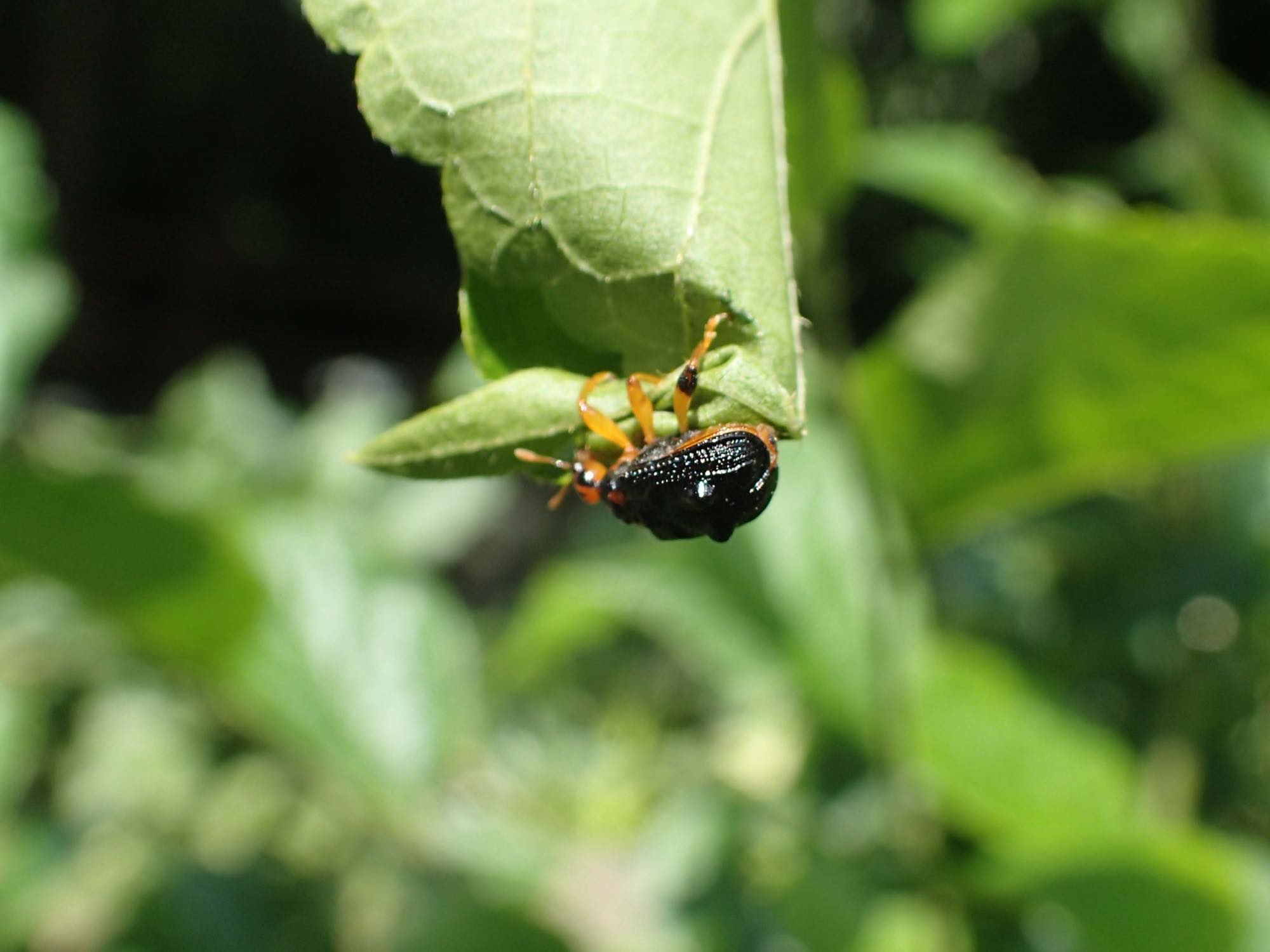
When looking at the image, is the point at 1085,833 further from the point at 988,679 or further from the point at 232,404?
the point at 232,404

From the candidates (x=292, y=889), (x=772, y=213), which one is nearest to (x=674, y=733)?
(x=292, y=889)

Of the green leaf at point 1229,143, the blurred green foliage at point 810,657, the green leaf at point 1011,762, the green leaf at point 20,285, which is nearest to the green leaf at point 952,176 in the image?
the blurred green foliage at point 810,657

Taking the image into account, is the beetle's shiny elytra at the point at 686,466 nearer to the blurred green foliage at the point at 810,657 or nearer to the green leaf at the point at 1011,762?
the blurred green foliage at the point at 810,657

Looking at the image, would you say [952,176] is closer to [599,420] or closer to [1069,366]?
[1069,366]

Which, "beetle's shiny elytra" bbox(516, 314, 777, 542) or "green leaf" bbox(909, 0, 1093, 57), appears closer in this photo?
"beetle's shiny elytra" bbox(516, 314, 777, 542)

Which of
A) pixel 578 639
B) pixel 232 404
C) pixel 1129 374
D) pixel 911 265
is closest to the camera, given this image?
pixel 1129 374

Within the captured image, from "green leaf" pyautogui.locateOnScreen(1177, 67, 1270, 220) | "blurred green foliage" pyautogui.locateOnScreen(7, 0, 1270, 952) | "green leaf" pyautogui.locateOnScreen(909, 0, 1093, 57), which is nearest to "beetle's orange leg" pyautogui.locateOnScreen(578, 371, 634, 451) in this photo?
Result: "blurred green foliage" pyautogui.locateOnScreen(7, 0, 1270, 952)

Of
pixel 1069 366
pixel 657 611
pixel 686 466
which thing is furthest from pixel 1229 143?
pixel 686 466

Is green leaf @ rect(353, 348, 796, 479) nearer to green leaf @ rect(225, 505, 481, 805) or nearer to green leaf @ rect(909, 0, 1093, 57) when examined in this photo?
green leaf @ rect(225, 505, 481, 805)
